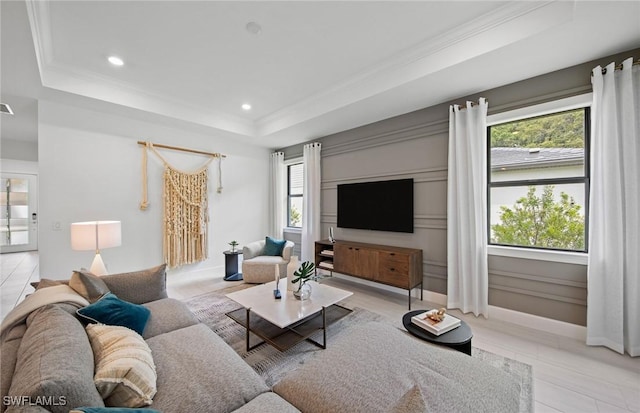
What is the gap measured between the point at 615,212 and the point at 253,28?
361cm

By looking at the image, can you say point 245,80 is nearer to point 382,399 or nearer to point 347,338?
point 347,338

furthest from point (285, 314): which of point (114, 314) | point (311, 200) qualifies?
point (311, 200)

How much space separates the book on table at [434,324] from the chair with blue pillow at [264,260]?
2247mm

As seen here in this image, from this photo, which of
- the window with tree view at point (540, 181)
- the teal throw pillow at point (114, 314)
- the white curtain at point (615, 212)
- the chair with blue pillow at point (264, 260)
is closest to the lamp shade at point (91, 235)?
the teal throw pillow at point (114, 314)

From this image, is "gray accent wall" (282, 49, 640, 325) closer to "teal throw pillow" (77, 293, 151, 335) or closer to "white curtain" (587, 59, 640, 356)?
"white curtain" (587, 59, 640, 356)

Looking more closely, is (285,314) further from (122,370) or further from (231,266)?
(231,266)

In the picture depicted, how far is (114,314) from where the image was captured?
5.39 ft

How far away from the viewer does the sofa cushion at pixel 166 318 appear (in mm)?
1848

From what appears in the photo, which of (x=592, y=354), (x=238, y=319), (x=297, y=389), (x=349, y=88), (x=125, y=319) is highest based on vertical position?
(x=349, y=88)

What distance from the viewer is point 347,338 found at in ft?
5.55

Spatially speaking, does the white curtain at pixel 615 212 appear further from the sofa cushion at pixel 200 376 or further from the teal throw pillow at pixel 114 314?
the teal throw pillow at pixel 114 314

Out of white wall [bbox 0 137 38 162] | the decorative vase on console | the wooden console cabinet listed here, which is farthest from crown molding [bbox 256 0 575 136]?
white wall [bbox 0 137 38 162]

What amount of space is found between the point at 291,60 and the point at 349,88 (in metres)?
0.86

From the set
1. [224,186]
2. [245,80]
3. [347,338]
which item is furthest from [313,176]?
[347,338]
